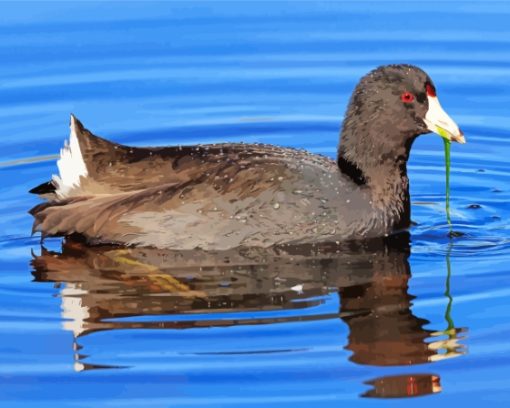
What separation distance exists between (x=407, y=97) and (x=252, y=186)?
3.92 ft

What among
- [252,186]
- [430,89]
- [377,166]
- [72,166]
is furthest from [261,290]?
[430,89]

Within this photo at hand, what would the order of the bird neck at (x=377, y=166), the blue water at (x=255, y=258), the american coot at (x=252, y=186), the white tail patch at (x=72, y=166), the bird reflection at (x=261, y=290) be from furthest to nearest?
the bird neck at (x=377, y=166) → the white tail patch at (x=72, y=166) → the american coot at (x=252, y=186) → the bird reflection at (x=261, y=290) → the blue water at (x=255, y=258)

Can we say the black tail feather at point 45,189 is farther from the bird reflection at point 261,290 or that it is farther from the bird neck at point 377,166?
the bird neck at point 377,166

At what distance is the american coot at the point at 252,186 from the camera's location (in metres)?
8.82

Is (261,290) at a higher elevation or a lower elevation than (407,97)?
lower

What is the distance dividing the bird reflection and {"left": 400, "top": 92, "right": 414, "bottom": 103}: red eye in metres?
0.88

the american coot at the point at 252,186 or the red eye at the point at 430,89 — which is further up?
the red eye at the point at 430,89

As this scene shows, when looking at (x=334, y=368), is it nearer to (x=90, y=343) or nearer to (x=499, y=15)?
(x=90, y=343)

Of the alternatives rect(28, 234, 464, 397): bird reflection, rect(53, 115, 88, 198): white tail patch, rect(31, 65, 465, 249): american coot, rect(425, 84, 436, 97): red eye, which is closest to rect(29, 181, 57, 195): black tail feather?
rect(31, 65, 465, 249): american coot

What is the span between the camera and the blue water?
22.7ft

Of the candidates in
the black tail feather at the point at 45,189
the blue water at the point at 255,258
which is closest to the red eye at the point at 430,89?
the blue water at the point at 255,258

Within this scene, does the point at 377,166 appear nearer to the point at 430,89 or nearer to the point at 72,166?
the point at 430,89

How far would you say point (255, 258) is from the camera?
8758 millimetres

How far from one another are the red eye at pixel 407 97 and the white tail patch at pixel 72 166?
206 cm
